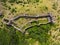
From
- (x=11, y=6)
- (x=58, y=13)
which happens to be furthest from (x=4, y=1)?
(x=58, y=13)

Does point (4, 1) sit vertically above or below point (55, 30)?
above

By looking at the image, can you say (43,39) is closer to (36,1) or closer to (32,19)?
(32,19)

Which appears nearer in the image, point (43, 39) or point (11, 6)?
point (43, 39)

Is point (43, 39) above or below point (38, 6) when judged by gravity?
below

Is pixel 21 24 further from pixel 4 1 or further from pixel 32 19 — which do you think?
pixel 4 1

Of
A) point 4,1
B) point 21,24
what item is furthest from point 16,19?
point 4,1

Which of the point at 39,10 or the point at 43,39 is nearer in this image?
the point at 43,39

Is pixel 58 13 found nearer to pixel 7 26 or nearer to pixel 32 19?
pixel 32 19
